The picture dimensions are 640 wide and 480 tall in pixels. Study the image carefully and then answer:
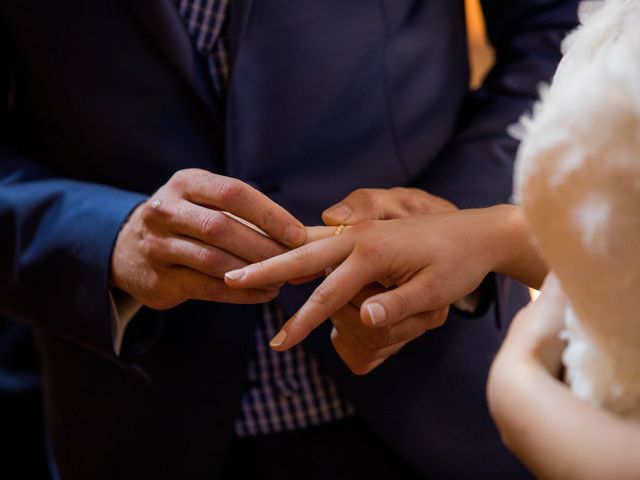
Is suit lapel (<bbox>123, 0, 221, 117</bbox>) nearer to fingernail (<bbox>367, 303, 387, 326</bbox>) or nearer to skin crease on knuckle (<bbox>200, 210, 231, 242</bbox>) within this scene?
skin crease on knuckle (<bbox>200, 210, 231, 242</bbox>)

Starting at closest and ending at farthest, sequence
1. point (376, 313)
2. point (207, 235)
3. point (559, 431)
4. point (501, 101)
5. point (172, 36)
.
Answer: point (559, 431), point (376, 313), point (207, 235), point (172, 36), point (501, 101)

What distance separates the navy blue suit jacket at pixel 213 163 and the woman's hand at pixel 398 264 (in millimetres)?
230

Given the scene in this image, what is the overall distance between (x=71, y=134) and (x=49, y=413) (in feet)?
1.39

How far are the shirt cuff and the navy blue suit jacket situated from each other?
0.01 meters

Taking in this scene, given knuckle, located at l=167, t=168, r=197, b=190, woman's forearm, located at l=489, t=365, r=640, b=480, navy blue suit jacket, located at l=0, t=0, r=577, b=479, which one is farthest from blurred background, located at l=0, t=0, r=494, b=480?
woman's forearm, located at l=489, t=365, r=640, b=480

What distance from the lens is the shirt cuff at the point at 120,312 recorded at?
0.92m

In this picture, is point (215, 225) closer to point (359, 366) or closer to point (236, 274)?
point (236, 274)

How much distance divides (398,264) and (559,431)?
1.02ft

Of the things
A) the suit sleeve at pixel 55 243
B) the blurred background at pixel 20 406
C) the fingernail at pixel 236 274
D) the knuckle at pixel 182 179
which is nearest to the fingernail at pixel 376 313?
the fingernail at pixel 236 274

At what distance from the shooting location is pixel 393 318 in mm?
657

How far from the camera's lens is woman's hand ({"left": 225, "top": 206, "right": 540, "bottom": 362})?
670 mm

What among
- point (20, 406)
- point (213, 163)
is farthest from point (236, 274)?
point (20, 406)

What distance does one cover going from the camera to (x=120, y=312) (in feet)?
3.10

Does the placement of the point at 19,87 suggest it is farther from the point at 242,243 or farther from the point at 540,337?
the point at 540,337
